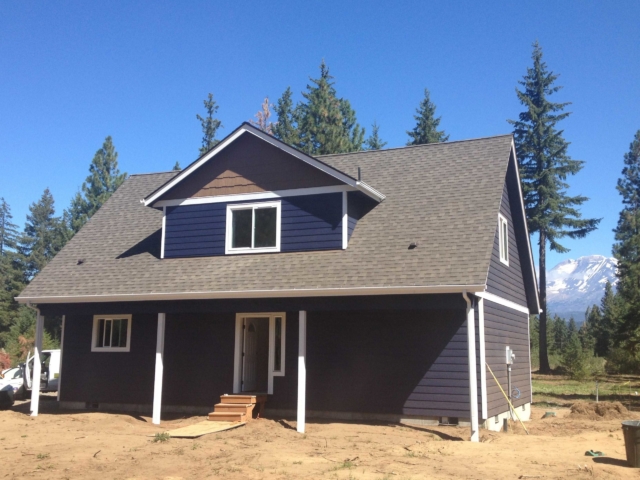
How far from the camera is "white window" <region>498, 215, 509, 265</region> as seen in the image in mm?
15559

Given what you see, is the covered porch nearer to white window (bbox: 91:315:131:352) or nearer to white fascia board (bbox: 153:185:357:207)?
white window (bbox: 91:315:131:352)

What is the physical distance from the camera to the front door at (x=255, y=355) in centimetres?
1570

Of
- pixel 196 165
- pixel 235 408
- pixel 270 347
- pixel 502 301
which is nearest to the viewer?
pixel 235 408

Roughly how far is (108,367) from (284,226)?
246 inches

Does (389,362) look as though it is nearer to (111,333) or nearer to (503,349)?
(503,349)

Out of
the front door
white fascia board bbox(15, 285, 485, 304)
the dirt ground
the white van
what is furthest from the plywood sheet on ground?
the white van

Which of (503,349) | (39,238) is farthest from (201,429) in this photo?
(39,238)

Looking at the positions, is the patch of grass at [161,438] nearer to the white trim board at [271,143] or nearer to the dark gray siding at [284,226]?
the dark gray siding at [284,226]

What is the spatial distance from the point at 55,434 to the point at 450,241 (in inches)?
356

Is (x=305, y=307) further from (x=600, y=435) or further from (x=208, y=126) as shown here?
(x=208, y=126)

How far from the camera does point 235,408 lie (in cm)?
1395

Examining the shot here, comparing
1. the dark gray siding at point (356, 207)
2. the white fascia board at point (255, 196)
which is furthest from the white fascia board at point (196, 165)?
the dark gray siding at point (356, 207)

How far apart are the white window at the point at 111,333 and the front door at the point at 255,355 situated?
3.35 m

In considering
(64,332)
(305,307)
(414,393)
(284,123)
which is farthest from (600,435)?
(284,123)
